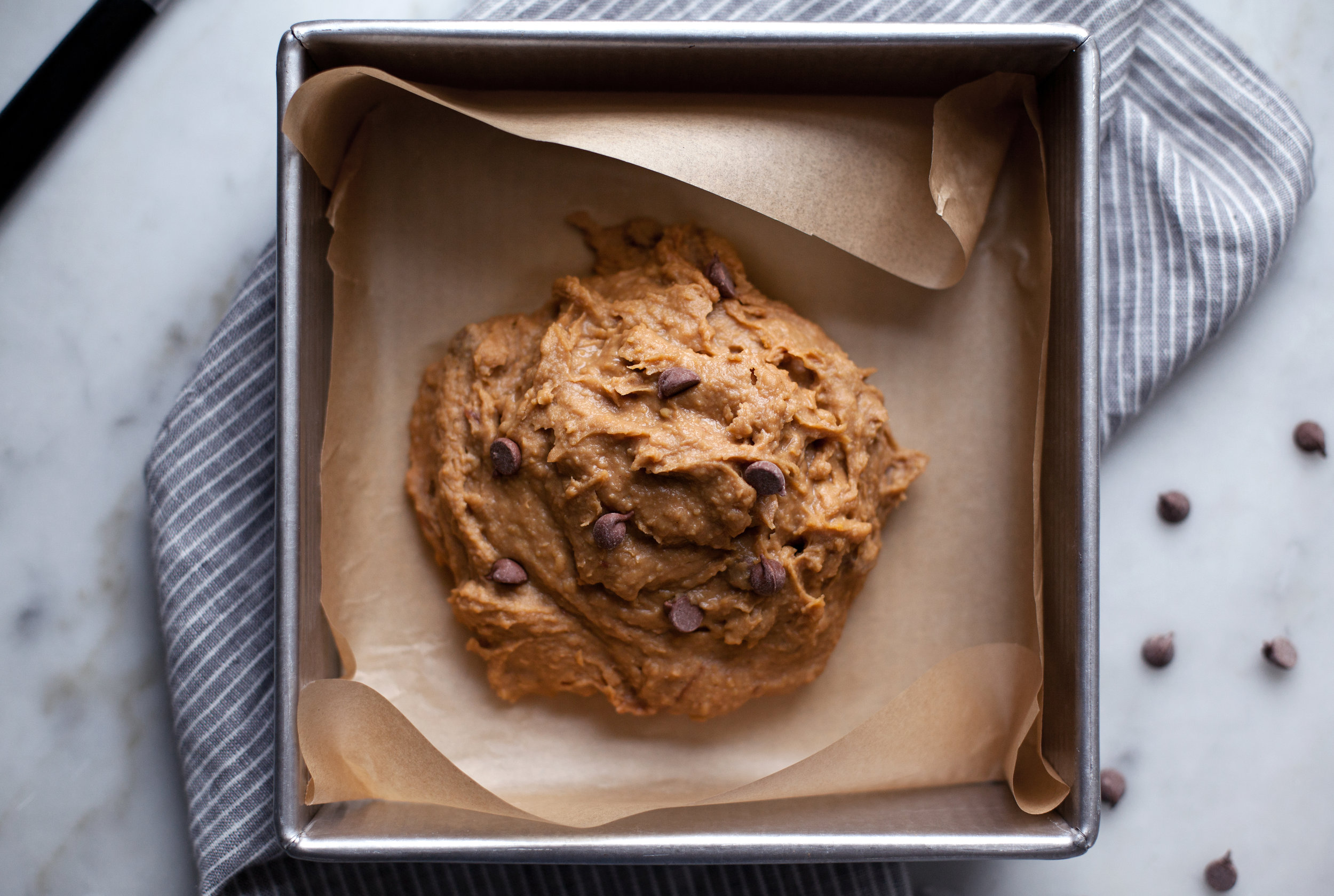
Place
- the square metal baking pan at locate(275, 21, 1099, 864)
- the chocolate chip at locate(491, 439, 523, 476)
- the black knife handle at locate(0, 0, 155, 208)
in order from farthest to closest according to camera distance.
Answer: the black knife handle at locate(0, 0, 155, 208), the chocolate chip at locate(491, 439, 523, 476), the square metal baking pan at locate(275, 21, 1099, 864)

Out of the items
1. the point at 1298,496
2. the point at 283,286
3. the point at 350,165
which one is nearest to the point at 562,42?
the point at 350,165

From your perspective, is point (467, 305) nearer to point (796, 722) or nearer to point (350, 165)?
point (350, 165)

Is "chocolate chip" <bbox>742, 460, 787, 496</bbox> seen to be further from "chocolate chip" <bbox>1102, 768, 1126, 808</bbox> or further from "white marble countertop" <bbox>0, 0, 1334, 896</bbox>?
"chocolate chip" <bbox>1102, 768, 1126, 808</bbox>

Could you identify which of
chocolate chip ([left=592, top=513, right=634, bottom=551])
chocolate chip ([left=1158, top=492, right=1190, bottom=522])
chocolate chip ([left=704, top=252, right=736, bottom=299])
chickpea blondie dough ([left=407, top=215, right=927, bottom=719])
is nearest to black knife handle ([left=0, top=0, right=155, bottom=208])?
chickpea blondie dough ([left=407, top=215, right=927, bottom=719])

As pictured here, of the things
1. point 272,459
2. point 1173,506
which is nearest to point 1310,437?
point 1173,506

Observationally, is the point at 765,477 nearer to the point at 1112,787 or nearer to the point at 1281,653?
the point at 1112,787

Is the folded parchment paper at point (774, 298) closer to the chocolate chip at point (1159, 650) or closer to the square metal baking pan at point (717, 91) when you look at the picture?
the square metal baking pan at point (717, 91)

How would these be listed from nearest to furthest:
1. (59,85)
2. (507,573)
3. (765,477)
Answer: (765,477)
(507,573)
(59,85)
